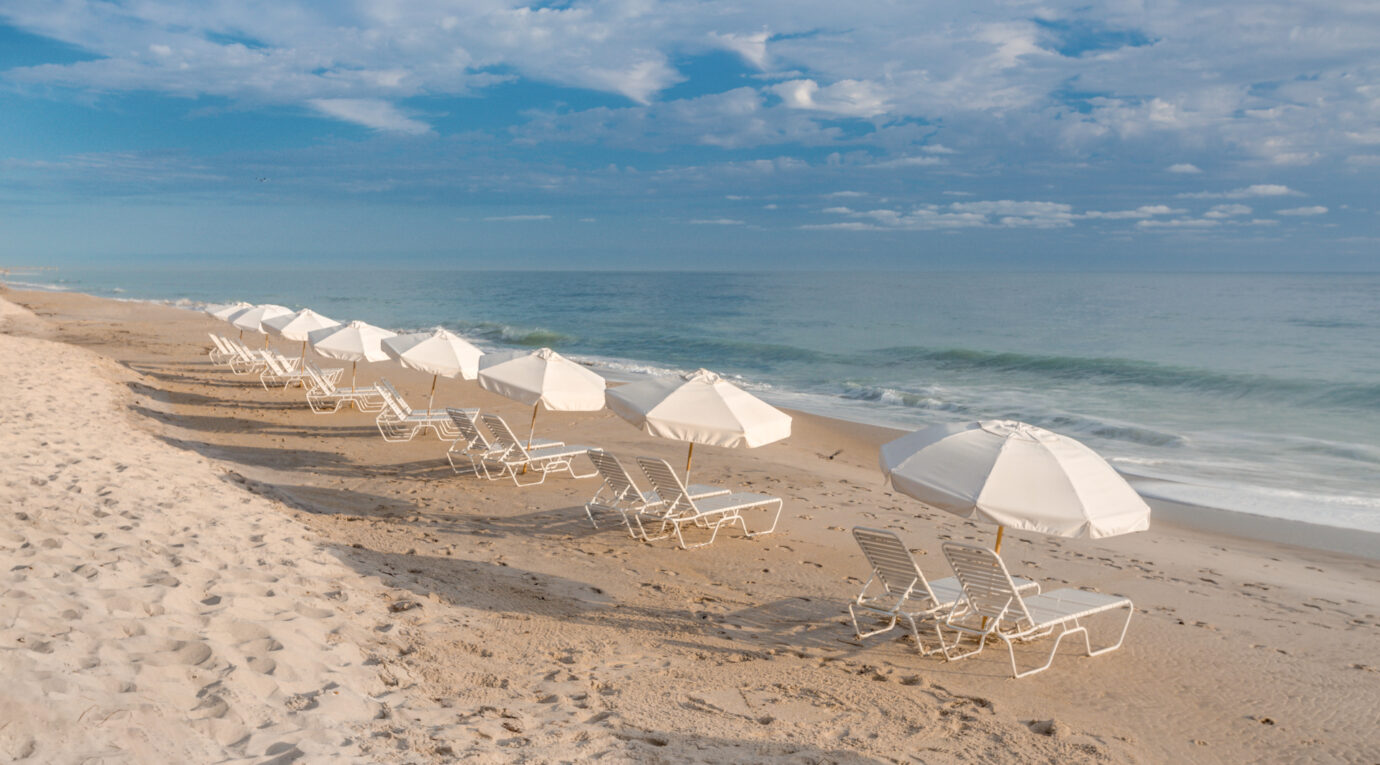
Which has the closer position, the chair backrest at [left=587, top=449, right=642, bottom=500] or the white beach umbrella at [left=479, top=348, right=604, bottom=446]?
the chair backrest at [left=587, top=449, right=642, bottom=500]

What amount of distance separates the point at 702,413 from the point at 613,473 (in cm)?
→ 106

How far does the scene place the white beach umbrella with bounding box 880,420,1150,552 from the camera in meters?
5.28

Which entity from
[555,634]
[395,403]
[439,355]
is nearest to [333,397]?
[395,403]

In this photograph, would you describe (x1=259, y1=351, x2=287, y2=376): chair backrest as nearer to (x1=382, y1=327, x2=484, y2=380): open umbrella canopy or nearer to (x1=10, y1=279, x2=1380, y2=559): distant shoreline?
(x1=382, y1=327, x2=484, y2=380): open umbrella canopy

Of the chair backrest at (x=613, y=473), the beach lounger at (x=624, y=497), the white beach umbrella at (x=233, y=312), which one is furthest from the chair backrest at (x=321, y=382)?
the chair backrest at (x=613, y=473)

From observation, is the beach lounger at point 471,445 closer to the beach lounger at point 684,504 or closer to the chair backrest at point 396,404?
the chair backrest at point 396,404

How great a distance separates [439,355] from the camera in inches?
453

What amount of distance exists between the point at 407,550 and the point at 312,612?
1982 mm

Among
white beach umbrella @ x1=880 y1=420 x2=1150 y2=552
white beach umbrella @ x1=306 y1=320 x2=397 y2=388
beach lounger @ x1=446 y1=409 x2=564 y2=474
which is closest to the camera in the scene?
white beach umbrella @ x1=880 y1=420 x2=1150 y2=552

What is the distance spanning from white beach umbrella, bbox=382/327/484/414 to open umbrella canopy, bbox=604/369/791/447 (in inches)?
149

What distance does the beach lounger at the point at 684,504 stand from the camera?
26.2 ft

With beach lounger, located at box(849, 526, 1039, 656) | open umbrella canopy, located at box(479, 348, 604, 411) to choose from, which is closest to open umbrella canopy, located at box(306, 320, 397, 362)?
open umbrella canopy, located at box(479, 348, 604, 411)

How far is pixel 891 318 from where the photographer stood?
48156 millimetres

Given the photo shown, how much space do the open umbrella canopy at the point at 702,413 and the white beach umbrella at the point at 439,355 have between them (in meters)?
3.78
